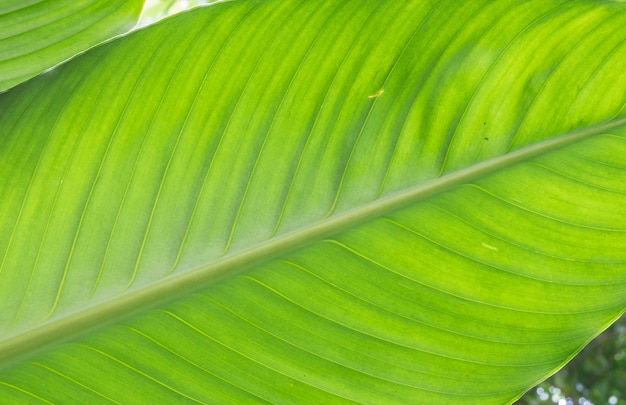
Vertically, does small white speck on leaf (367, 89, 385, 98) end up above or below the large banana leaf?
above

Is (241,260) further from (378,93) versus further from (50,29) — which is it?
(50,29)

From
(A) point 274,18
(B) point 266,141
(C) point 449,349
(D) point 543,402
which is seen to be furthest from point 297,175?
(D) point 543,402

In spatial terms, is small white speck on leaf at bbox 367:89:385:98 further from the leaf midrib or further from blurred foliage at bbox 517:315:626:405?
blurred foliage at bbox 517:315:626:405

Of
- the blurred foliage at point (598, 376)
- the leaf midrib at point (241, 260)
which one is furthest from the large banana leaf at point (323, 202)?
the blurred foliage at point (598, 376)

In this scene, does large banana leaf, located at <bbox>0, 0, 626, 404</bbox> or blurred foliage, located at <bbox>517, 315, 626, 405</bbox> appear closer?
large banana leaf, located at <bbox>0, 0, 626, 404</bbox>

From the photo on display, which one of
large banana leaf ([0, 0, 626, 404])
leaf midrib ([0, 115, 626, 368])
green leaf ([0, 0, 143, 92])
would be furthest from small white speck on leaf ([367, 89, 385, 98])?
green leaf ([0, 0, 143, 92])

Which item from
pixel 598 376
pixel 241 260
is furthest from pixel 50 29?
pixel 598 376

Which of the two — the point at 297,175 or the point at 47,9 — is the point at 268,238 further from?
the point at 47,9
